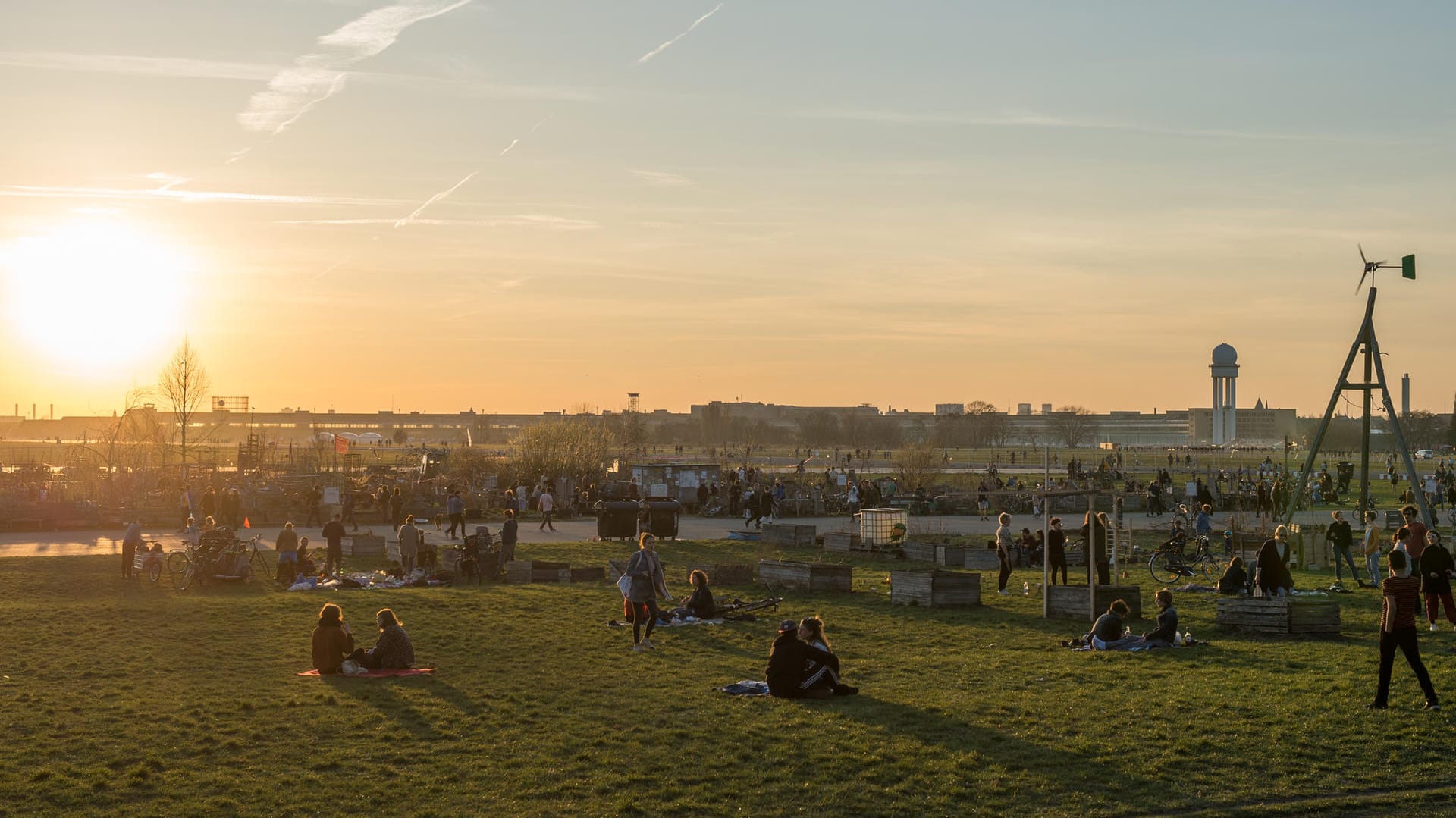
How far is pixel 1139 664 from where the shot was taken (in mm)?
15391

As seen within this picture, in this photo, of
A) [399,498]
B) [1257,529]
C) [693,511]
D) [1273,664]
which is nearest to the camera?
[1273,664]

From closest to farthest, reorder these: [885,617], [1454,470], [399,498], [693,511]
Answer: [885,617] → [399,498] → [693,511] → [1454,470]

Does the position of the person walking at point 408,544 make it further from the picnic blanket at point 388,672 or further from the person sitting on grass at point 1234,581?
the person sitting on grass at point 1234,581

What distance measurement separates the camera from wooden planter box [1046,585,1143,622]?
19.1 metres

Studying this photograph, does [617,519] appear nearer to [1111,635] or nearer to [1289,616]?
[1111,635]

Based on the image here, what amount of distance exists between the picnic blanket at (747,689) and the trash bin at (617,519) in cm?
1976

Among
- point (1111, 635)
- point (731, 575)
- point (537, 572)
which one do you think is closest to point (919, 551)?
point (731, 575)

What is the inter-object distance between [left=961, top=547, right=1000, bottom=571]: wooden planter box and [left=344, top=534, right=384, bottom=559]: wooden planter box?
1255 cm

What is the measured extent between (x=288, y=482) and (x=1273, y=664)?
A: 40.2 metres

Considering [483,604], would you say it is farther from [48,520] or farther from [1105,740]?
[48,520]

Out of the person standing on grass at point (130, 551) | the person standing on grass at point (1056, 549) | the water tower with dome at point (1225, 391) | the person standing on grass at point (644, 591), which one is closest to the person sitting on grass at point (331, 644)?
the person standing on grass at point (644, 591)

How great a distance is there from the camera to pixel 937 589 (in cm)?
2061

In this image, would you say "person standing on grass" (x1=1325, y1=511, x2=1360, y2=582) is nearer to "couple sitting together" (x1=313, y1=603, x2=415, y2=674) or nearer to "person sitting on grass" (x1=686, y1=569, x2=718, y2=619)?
"person sitting on grass" (x1=686, y1=569, x2=718, y2=619)

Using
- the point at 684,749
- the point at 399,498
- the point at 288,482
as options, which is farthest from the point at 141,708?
the point at 288,482
